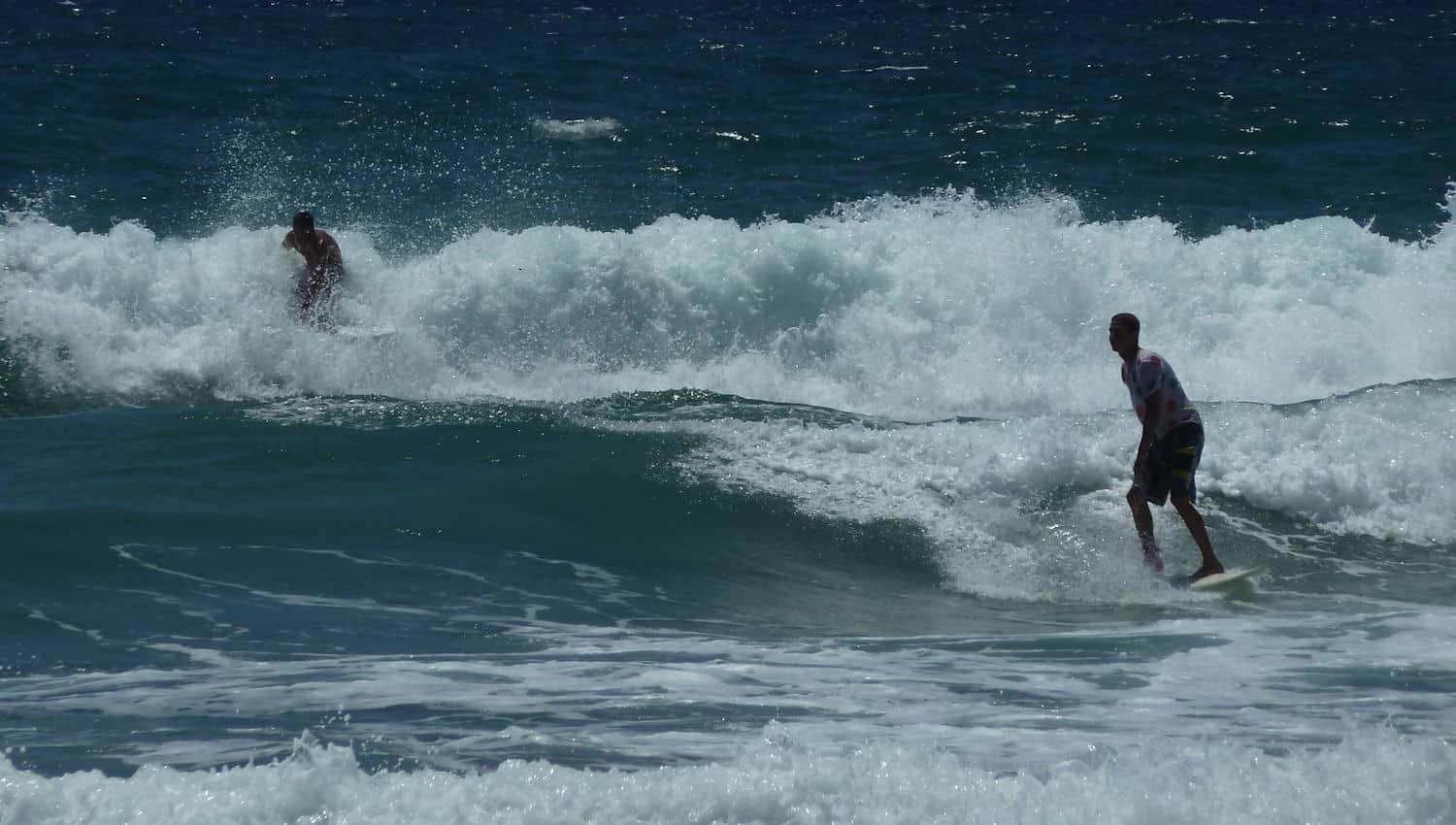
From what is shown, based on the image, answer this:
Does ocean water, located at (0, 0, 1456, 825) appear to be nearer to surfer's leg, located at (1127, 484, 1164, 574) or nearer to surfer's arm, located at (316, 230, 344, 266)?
surfer's leg, located at (1127, 484, 1164, 574)

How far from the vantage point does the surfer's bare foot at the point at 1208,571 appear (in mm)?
7527

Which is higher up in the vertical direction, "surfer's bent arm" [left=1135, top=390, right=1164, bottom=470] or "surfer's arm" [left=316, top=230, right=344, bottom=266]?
"surfer's arm" [left=316, top=230, right=344, bottom=266]

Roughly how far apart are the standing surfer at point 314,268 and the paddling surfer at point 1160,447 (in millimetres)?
6655

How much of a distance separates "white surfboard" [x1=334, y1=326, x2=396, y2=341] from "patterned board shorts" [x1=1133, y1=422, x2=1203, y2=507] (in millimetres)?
6247

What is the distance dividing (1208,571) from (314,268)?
750cm

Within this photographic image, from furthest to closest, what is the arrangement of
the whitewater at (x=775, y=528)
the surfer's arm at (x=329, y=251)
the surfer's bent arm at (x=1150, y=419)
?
the surfer's arm at (x=329, y=251)
the surfer's bent arm at (x=1150, y=419)
the whitewater at (x=775, y=528)

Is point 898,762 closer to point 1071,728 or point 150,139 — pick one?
point 1071,728

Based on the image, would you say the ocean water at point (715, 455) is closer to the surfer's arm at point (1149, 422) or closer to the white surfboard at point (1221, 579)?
the white surfboard at point (1221, 579)

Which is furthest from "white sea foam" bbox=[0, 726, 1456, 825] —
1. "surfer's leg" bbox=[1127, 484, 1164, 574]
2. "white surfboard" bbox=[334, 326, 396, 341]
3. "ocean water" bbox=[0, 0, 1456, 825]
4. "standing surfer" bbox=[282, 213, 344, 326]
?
"standing surfer" bbox=[282, 213, 344, 326]

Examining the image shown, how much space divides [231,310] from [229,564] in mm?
5010

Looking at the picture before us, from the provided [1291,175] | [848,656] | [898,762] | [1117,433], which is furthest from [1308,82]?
[898,762]

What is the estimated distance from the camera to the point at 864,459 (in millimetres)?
9180

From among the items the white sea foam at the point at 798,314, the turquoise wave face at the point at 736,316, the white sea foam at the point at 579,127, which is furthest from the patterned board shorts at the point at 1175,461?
the white sea foam at the point at 579,127

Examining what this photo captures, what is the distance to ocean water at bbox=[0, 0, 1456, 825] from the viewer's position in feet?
15.2
